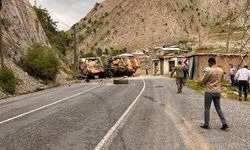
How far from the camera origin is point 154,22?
439 feet

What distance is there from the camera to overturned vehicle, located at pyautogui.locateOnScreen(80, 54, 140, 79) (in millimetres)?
56875

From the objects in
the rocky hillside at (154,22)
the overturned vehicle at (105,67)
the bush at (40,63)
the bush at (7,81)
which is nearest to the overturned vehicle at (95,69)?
the overturned vehicle at (105,67)

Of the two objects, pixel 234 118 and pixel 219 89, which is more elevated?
pixel 219 89

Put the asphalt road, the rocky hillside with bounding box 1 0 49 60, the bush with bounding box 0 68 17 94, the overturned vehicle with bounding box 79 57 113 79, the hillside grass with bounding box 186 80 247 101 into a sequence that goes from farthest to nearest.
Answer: the overturned vehicle with bounding box 79 57 113 79, the rocky hillside with bounding box 1 0 49 60, the bush with bounding box 0 68 17 94, the hillside grass with bounding box 186 80 247 101, the asphalt road

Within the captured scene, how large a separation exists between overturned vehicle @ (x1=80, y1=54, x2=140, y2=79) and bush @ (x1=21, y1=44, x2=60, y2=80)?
14333mm

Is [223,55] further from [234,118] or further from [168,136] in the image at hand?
[168,136]

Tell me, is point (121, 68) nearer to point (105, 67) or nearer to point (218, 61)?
point (105, 67)

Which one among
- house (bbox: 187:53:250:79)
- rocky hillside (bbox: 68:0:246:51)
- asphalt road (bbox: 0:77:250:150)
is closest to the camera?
asphalt road (bbox: 0:77:250:150)

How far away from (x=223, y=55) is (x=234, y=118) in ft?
124

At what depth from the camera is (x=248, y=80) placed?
80.2ft

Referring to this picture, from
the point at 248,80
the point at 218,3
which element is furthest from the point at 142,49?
the point at 248,80

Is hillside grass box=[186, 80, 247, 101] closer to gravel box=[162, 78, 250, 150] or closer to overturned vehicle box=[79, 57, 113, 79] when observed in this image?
gravel box=[162, 78, 250, 150]

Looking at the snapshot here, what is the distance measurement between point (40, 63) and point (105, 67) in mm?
20142

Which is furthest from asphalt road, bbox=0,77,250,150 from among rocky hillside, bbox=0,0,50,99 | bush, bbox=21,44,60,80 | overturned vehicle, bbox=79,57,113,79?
overturned vehicle, bbox=79,57,113,79
